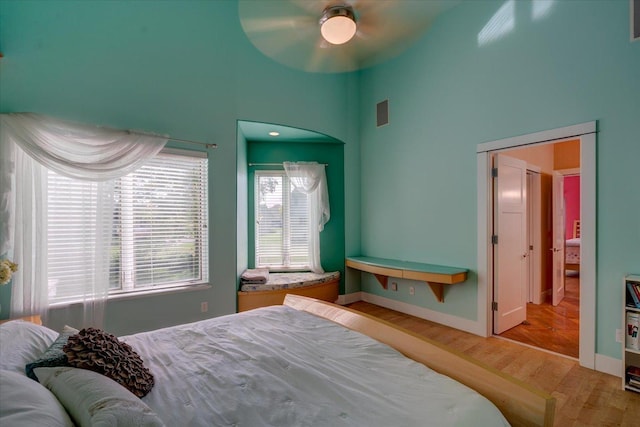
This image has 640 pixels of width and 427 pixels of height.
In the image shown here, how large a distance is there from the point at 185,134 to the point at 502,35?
3.47 meters

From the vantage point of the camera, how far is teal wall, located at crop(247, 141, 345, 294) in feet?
14.4

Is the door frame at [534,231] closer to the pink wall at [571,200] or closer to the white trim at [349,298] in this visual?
the white trim at [349,298]

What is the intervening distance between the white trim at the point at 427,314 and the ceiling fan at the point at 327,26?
3258mm

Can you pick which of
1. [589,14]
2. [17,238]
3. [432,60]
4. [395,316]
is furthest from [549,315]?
[17,238]

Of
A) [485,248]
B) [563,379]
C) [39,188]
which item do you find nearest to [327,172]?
[485,248]

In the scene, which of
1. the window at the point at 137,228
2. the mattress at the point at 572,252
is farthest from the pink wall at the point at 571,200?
the window at the point at 137,228

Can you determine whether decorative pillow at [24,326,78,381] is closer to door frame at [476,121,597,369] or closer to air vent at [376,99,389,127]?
door frame at [476,121,597,369]

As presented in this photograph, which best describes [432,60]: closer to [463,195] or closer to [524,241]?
[463,195]

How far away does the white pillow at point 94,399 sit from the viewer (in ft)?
2.68

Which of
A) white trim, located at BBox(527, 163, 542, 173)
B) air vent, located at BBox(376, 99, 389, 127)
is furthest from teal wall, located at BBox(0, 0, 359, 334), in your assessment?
white trim, located at BBox(527, 163, 542, 173)

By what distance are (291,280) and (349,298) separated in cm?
109

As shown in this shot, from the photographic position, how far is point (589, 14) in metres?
2.45

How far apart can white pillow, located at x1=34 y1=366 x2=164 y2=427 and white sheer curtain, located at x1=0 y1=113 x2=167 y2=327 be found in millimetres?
1699

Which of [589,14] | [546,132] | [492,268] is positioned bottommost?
[492,268]
